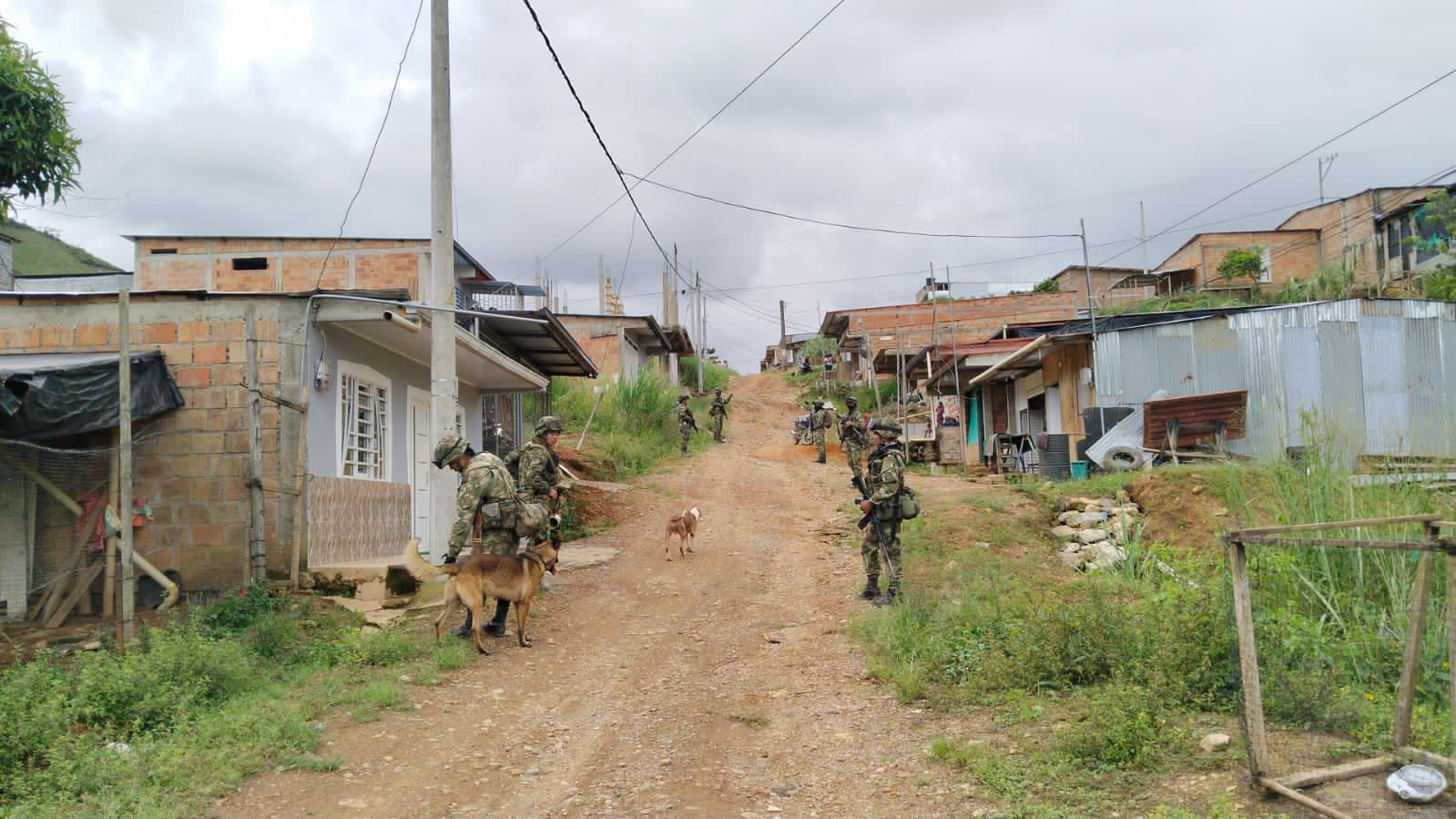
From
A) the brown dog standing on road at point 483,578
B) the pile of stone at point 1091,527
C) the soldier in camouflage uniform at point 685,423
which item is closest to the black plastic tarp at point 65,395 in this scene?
the brown dog standing on road at point 483,578

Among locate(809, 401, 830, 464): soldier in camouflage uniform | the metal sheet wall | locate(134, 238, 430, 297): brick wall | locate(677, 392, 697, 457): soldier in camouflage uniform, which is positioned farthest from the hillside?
the metal sheet wall

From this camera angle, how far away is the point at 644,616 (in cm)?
956

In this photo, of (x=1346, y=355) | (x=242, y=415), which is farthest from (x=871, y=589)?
(x=1346, y=355)

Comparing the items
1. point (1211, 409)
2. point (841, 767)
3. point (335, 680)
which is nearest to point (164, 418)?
point (335, 680)

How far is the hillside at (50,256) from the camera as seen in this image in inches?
1640

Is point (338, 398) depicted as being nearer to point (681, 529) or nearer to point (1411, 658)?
point (681, 529)

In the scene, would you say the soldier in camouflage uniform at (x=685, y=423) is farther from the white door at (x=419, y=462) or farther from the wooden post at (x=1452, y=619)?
the wooden post at (x=1452, y=619)

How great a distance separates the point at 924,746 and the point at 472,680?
3466 mm

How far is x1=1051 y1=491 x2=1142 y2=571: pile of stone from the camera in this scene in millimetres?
11125

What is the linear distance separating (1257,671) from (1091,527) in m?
8.38

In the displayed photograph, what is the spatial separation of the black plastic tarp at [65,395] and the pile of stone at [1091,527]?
9708mm

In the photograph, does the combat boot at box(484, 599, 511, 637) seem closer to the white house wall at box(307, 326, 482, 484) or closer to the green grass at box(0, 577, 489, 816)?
the green grass at box(0, 577, 489, 816)

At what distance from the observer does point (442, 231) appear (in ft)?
30.7

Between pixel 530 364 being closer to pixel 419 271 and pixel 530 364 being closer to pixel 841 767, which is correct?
pixel 419 271
